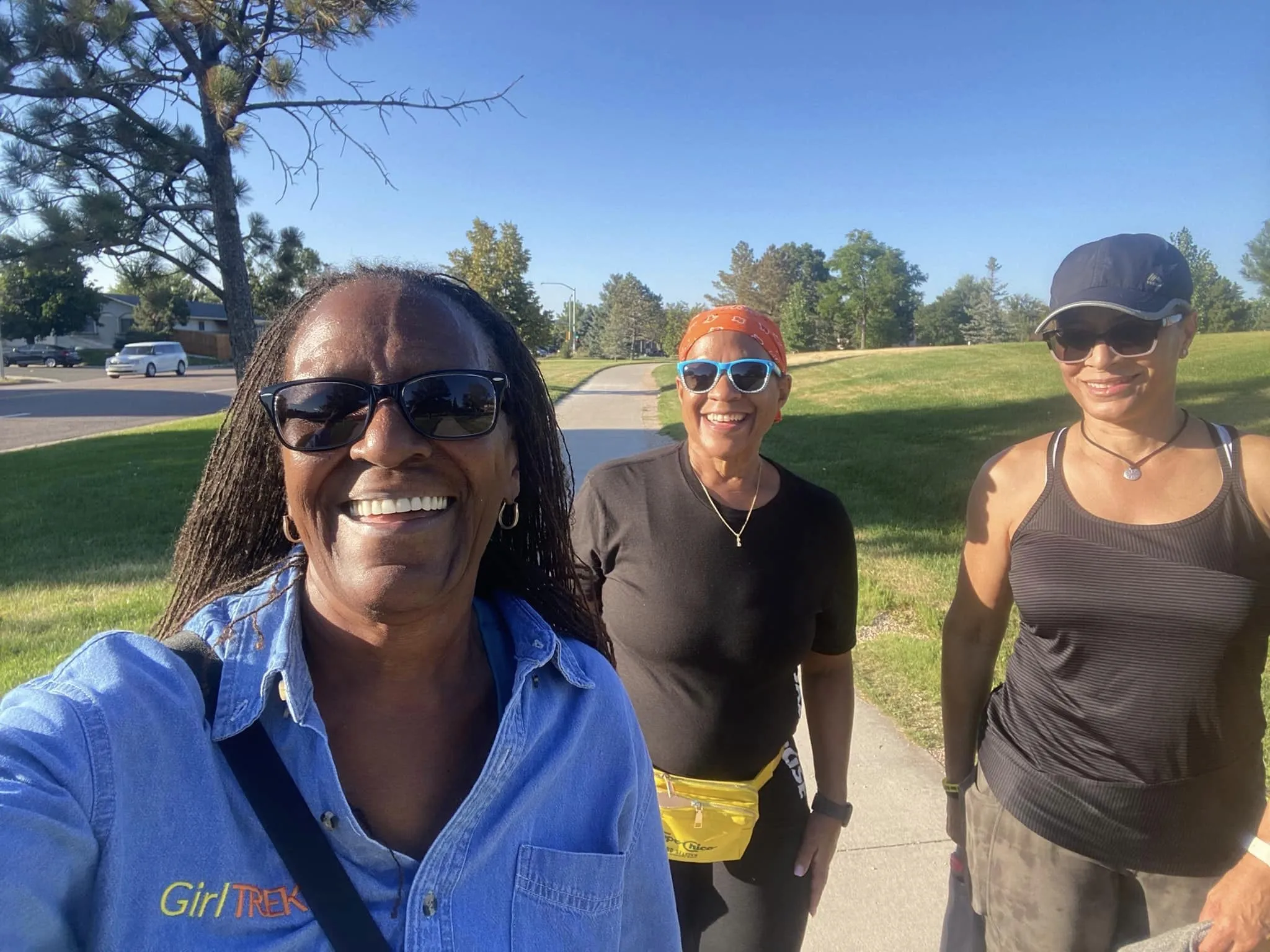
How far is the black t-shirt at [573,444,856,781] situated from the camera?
1929mm

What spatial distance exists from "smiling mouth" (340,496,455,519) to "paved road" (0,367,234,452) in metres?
15.5

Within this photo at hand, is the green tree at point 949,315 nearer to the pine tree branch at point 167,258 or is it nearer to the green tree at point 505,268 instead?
the green tree at point 505,268

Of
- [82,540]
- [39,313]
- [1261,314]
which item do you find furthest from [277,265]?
[1261,314]

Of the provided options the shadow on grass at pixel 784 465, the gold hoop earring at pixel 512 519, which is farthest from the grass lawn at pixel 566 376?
the gold hoop earring at pixel 512 519

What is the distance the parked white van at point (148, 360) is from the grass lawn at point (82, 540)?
25.3m

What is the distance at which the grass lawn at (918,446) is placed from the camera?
15.2 feet

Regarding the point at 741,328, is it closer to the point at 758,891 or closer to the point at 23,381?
the point at 758,891

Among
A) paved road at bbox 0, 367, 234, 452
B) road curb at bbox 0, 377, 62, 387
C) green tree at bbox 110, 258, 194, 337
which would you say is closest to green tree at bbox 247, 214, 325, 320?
green tree at bbox 110, 258, 194, 337

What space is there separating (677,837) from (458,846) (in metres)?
0.99

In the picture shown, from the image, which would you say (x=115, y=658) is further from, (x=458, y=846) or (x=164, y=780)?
(x=458, y=846)

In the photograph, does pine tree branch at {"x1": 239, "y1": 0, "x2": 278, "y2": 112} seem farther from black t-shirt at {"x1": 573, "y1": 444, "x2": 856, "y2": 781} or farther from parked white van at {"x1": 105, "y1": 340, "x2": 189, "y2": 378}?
parked white van at {"x1": 105, "y1": 340, "x2": 189, "y2": 378}

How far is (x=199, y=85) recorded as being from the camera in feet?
21.9

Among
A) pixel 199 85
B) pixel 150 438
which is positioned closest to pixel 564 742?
pixel 199 85

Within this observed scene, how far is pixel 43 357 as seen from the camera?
141 ft
